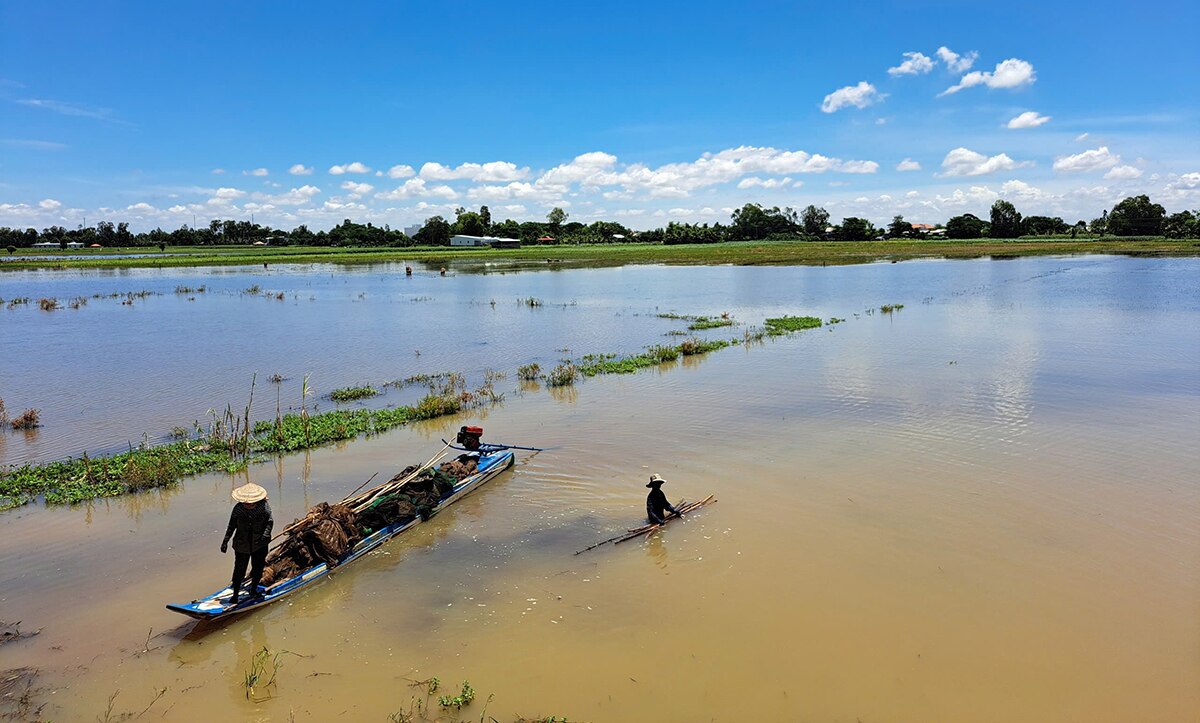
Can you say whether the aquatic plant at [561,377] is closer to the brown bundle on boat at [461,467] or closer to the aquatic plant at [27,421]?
the brown bundle on boat at [461,467]

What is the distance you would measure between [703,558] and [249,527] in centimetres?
577

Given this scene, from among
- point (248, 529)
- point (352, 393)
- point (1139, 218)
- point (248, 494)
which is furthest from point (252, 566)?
point (1139, 218)

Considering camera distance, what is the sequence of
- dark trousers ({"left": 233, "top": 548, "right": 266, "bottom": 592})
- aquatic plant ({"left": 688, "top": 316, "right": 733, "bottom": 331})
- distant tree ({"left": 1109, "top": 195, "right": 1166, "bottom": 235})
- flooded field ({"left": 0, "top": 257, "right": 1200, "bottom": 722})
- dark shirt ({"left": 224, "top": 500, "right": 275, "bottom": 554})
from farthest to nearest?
distant tree ({"left": 1109, "top": 195, "right": 1166, "bottom": 235}), aquatic plant ({"left": 688, "top": 316, "right": 733, "bottom": 331}), dark trousers ({"left": 233, "top": 548, "right": 266, "bottom": 592}), dark shirt ({"left": 224, "top": 500, "right": 275, "bottom": 554}), flooded field ({"left": 0, "top": 257, "right": 1200, "bottom": 722})

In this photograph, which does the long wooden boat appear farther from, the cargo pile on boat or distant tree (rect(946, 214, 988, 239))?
distant tree (rect(946, 214, 988, 239))

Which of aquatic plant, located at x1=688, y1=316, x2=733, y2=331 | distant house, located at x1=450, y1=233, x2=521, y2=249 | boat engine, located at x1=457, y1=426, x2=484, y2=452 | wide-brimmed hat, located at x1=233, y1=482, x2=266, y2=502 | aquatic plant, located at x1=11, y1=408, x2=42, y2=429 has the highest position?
distant house, located at x1=450, y1=233, x2=521, y2=249

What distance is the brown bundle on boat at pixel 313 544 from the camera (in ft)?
29.1

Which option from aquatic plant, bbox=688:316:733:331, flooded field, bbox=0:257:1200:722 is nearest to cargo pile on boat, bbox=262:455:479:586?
flooded field, bbox=0:257:1200:722

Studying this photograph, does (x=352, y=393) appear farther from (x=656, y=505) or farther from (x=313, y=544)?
(x=656, y=505)

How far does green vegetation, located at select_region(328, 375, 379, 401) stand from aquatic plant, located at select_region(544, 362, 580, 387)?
16.0 feet

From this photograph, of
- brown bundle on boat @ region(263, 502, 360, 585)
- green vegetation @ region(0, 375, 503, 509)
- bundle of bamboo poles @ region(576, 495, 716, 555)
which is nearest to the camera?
brown bundle on boat @ region(263, 502, 360, 585)

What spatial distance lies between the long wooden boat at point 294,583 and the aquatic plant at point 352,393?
26.2 feet

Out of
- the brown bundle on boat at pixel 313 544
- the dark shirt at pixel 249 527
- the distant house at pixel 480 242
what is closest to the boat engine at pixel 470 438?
the brown bundle on boat at pixel 313 544

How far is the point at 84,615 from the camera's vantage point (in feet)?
27.5

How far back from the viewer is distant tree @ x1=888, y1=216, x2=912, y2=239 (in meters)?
145
